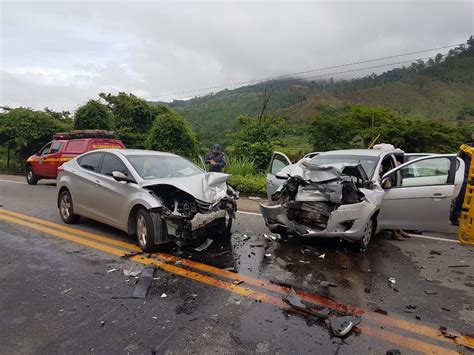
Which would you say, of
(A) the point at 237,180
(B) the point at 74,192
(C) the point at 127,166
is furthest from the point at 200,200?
(A) the point at 237,180

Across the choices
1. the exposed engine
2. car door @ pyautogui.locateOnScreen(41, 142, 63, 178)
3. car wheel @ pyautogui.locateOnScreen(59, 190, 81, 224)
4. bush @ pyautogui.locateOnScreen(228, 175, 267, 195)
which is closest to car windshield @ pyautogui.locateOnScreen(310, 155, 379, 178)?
the exposed engine

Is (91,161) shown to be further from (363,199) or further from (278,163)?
(363,199)

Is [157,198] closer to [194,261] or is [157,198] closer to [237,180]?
[194,261]

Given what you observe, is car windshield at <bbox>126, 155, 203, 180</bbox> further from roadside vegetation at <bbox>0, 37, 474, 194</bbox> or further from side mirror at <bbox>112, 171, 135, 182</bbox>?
roadside vegetation at <bbox>0, 37, 474, 194</bbox>

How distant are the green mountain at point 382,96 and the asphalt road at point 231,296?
48188 mm

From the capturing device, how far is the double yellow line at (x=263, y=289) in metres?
3.10

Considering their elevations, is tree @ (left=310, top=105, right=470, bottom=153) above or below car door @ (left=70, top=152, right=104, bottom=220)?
above

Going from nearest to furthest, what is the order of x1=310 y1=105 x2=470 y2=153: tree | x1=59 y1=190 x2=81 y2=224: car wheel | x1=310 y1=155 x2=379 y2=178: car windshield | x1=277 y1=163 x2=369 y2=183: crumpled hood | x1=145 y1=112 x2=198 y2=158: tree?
x1=277 y1=163 x2=369 y2=183: crumpled hood, x1=310 y1=155 x2=379 y2=178: car windshield, x1=59 y1=190 x2=81 y2=224: car wheel, x1=145 y1=112 x2=198 y2=158: tree, x1=310 y1=105 x2=470 y2=153: tree

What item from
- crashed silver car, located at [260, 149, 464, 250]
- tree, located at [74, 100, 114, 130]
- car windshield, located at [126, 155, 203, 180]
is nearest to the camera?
crashed silver car, located at [260, 149, 464, 250]

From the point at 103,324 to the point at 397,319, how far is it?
9.01ft

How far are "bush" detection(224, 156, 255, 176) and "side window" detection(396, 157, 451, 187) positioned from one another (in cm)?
765

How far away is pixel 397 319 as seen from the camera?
3469 mm

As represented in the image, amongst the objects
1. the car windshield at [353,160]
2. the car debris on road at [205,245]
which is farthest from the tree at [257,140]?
the car debris on road at [205,245]

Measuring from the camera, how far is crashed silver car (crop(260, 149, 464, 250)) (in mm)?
5422
